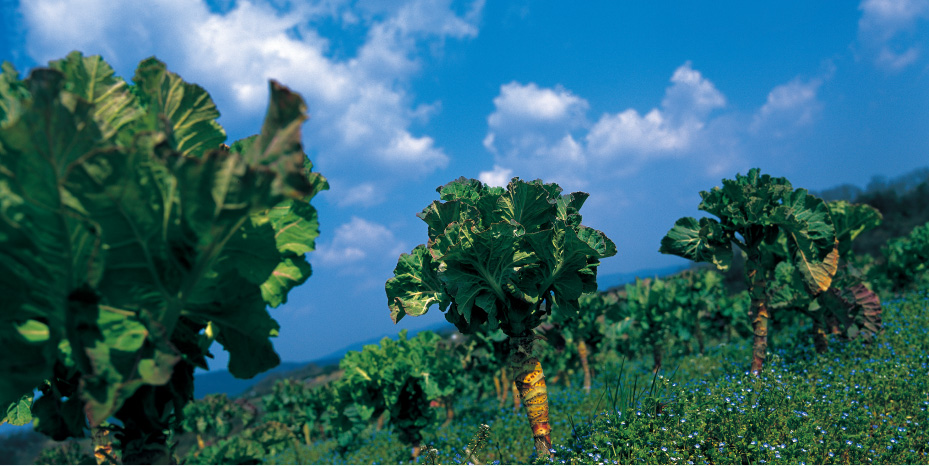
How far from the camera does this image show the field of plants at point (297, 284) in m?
2.55

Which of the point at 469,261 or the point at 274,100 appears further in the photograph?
the point at 469,261

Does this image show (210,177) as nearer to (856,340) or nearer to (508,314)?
(508,314)

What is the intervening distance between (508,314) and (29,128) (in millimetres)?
4384

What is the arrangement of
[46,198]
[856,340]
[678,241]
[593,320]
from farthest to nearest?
[593,320] < [856,340] < [678,241] < [46,198]

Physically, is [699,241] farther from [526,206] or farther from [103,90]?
[103,90]

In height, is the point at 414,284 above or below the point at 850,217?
below

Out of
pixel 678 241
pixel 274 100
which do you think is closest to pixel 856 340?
pixel 678 241

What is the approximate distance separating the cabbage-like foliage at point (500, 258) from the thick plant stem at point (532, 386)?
0.64 feet

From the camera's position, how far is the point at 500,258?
5.05 metres

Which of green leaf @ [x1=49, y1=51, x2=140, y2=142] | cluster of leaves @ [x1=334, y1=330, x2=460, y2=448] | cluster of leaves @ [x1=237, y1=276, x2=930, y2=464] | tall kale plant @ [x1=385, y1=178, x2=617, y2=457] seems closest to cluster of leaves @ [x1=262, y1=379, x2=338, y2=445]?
cluster of leaves @ [x1=334, y1=330, x2=460, y2=448]

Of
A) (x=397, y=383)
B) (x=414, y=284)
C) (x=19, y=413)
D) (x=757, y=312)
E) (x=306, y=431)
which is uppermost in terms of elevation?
(x=414, y=284)

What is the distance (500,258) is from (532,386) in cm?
168

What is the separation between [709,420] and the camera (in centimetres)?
609

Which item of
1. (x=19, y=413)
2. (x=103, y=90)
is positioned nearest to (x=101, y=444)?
(x=19, y=413)
